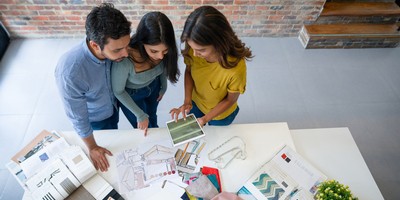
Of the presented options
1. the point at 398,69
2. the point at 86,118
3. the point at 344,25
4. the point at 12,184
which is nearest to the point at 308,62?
the point at 344,25

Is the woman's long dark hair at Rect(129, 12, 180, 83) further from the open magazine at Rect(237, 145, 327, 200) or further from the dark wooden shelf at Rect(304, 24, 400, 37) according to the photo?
the dark wooden shelf at Rect(304, 24, 400, 37)

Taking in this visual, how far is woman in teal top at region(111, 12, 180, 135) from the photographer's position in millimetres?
1099

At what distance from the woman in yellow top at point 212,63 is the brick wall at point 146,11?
65.0 inches

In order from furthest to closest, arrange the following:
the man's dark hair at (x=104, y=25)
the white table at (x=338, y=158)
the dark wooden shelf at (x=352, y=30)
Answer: the dark wooden shelf at (x=352, y=30) → the white table at (x=338, y=158) → the man's dark hair at (x=104, y=25)

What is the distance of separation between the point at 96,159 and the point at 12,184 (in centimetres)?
119

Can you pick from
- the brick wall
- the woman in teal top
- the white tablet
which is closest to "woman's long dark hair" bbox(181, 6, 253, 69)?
the woman in teal top

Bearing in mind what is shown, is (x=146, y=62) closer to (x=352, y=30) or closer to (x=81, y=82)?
(x=81, y=82)

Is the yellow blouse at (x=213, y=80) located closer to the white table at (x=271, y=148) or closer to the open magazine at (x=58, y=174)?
the white table at (x=271, y=148)

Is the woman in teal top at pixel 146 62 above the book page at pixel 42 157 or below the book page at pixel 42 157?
above

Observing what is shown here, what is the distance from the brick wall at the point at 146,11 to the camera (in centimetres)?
276

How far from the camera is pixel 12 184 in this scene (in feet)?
6.34

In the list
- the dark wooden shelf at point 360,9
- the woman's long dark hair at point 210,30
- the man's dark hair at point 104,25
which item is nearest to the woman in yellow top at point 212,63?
the woman's long dark hair at point 210,30

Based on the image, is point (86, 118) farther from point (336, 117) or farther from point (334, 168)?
point (336, 117)

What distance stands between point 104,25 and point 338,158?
1.40 metres
